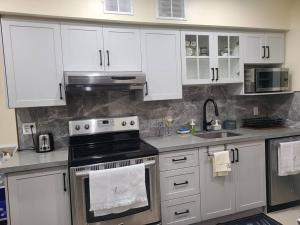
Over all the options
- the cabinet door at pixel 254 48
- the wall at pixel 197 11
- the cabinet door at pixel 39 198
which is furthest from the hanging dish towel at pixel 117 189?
the cabinet door at pixel 254 48

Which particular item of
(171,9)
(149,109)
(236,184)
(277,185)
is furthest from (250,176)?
(171,9)

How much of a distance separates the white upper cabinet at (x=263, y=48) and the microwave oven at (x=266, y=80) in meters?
0.16

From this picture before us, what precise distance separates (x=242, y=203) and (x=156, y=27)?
7.13 ft

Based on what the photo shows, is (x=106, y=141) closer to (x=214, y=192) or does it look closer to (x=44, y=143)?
(x=44, y=143)

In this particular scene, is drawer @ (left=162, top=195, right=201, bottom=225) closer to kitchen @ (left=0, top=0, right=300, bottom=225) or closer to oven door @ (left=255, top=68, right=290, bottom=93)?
kitchen @ (left=0, top=0, right=300, bottom=225)

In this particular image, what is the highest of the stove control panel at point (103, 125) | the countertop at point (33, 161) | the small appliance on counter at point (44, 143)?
the stove control panel at point (103, 125)

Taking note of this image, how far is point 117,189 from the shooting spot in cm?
203

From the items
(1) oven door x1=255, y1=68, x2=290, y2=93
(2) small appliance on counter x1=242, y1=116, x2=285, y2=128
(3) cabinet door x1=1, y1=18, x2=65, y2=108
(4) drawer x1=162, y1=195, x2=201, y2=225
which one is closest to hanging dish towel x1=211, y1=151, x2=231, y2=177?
(4) drawer x1=162, y1=195, x2=201, y2=225

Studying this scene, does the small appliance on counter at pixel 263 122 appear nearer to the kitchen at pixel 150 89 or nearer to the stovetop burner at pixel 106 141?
the kitchen at pixel 150 89

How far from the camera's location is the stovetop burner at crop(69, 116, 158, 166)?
209 centimetres

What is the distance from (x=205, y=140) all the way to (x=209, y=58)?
3.26 feet

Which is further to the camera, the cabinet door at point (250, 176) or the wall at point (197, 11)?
the cabinet door at point (250, 176)

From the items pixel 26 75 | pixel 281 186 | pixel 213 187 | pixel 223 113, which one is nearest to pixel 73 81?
pixel 26 75

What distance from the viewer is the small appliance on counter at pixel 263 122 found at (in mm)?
3188
